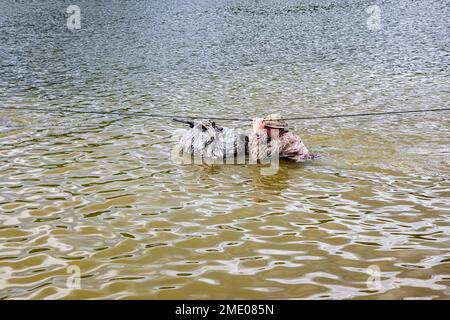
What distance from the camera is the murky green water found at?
7.17 metres

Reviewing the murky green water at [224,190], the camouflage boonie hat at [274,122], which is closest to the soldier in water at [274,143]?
the camouflage boonie hat at [274,122]

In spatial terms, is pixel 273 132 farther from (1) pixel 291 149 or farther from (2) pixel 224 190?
(2) pixel 224 190

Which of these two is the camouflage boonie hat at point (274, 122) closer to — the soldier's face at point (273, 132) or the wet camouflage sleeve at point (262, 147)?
the soldier's face at point (273, 132)

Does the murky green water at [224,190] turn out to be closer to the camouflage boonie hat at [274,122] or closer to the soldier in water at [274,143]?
the soldier in water at [274,143]

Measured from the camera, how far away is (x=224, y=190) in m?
10.5

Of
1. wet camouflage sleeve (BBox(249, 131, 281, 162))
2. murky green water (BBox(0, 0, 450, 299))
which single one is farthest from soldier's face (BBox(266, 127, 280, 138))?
murky green water (BBox(0, 0, 450, 299))

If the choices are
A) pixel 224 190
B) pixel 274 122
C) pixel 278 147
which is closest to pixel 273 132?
pixel 274 122

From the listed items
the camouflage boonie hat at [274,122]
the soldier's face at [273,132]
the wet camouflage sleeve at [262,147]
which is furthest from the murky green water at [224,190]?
the camouflage boonie hat at [274,122]

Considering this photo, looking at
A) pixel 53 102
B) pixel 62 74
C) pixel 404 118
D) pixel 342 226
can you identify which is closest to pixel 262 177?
pixel 342 226

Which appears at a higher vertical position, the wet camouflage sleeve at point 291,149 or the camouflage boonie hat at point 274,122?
the camouflage boonie hat at point 274,122

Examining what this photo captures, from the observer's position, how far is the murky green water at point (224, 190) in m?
7.17

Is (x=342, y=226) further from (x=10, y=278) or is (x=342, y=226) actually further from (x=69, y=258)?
(x=10, y=278)

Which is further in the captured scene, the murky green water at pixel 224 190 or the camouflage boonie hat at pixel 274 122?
the camouflage boonie hat at pixel 274 122

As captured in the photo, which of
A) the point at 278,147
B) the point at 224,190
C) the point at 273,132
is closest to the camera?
the point at 224,190
